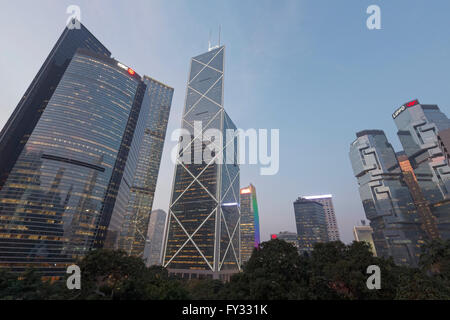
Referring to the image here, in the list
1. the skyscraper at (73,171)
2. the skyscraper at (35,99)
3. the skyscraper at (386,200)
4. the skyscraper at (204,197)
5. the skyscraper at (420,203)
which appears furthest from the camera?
the skyscraper at (420,203)

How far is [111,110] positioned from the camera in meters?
107

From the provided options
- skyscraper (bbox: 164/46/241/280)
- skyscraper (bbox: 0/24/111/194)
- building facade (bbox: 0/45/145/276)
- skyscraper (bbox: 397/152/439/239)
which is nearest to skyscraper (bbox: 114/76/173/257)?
building facade (bbox: 0/45/145/276)

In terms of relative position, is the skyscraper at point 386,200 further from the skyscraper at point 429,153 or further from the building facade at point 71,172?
the building facade at point 71,172

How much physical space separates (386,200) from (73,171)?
165629 mm

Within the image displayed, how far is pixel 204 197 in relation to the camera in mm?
113438

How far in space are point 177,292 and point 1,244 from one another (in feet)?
299

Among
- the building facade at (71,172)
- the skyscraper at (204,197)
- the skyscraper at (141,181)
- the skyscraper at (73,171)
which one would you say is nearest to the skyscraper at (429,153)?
the skyscraper at (204,197)

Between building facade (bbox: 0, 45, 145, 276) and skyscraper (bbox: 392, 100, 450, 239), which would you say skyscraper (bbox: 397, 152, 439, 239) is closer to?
skyscraper (bbox: 392, 100, 450, 239)

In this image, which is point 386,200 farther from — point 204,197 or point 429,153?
point 204,197

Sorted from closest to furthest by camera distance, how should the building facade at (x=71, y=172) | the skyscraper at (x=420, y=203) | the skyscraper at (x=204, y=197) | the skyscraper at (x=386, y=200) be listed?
the building facade at (x=71, y=172)
the skyscraper at (x=204, y=197)
the skyscraper at (x=386, y=200)
the skyscraper at (x=420, y=203)

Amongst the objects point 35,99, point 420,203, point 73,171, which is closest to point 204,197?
point 73,171

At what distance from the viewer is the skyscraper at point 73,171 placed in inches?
2977

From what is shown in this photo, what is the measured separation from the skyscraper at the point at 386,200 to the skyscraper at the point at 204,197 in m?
82.8

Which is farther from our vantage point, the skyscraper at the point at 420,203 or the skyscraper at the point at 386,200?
the skyscraper at the point at 420,203
